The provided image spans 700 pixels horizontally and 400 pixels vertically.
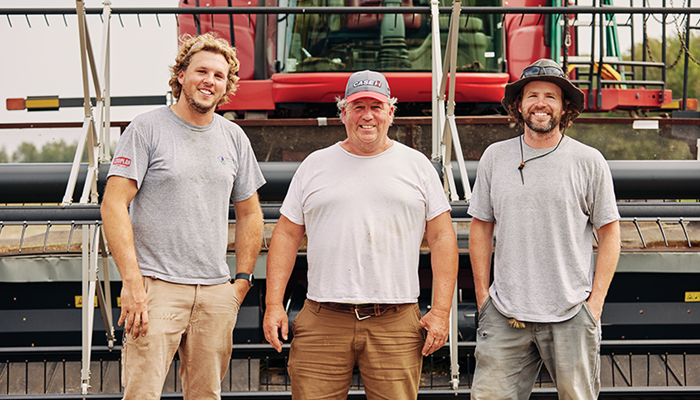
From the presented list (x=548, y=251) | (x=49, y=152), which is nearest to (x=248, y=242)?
(x=548, y=251)

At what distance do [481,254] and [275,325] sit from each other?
87 cm

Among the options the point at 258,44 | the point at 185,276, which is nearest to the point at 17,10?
the point at 185,276

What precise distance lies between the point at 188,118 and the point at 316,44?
2.88 m

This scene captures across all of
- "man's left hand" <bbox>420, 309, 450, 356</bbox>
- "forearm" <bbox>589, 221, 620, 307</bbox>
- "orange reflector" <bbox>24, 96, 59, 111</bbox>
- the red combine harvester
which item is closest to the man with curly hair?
"man's left hand" <bbox>420, 309, 450, 356</bbox>

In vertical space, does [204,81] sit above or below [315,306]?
above

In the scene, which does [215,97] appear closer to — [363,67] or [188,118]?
[188,118]

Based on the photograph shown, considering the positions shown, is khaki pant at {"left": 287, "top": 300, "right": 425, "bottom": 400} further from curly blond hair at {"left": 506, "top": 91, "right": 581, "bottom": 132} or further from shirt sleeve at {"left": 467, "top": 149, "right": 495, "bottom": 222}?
curly blond hair at {"left": 506, "top": 91, "right": 581, "bottom": 132}

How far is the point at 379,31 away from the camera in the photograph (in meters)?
5.11

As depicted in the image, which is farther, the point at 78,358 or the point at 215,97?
the point at 78,358

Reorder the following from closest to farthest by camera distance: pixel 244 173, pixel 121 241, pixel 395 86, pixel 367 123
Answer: pixel 121 241
pixel 367 123
pixel 244 173
pixel 395 86

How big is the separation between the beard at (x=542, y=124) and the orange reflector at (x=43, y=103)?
18.4 ft

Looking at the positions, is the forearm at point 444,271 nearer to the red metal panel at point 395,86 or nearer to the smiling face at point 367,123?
the smiling face at point 367,123

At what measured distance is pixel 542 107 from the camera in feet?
7.76

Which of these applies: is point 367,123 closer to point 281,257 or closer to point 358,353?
point 281,257
